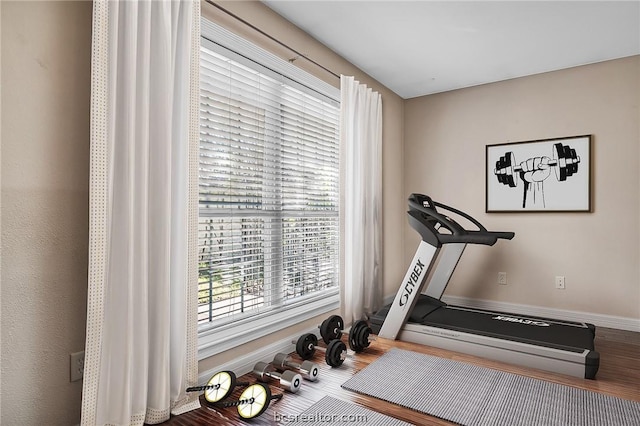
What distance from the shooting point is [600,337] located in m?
3.16

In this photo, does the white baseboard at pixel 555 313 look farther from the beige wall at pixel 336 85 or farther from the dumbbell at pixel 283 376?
the dumbbell at pixel 283 376

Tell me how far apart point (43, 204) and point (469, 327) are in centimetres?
274

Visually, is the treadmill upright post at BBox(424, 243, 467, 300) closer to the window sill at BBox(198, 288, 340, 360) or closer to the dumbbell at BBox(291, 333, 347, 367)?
the window sill at BBox(198, 288, 340, 360)

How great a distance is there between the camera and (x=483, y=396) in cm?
206

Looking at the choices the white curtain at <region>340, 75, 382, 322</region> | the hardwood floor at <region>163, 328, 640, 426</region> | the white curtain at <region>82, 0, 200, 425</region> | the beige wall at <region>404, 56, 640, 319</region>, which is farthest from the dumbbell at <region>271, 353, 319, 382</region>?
the beige wall at <region>404, 56, 640, 319</region>

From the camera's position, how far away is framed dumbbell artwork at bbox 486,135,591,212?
139 inches

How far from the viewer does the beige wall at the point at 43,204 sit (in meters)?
1.44

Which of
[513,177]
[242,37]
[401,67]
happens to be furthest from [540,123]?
[242,37]

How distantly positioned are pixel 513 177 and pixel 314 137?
212cm

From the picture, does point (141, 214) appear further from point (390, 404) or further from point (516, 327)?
point (516, 327)

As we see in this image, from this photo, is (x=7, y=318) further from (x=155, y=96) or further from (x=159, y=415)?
(x=155, y=96)

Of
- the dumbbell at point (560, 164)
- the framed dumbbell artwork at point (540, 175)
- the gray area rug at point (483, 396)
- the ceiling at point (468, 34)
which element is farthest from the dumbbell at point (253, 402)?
the dumbbell at point (560, 164)

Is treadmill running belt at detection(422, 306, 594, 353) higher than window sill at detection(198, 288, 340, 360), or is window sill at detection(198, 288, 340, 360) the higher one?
window sill at detection(198, 288, 340, 360)

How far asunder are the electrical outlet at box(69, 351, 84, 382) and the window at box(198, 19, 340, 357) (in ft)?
2.12
